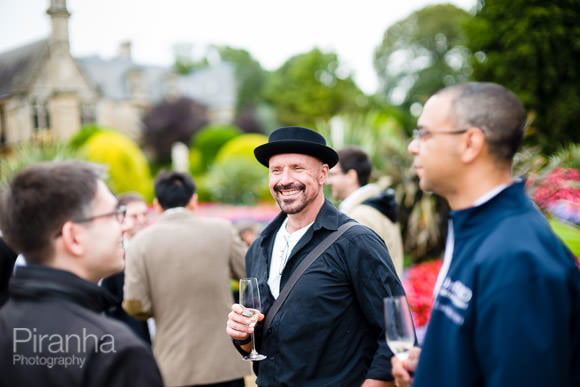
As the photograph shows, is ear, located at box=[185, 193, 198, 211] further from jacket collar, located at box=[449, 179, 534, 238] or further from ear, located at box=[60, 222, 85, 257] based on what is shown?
jacket collar, located at box=[449, 179, 534, 238]

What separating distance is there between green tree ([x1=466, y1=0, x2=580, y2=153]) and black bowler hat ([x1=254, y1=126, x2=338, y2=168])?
15607mm

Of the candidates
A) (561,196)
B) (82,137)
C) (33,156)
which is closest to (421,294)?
(561,196)

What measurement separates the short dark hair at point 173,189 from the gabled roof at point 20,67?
34773 millimetres

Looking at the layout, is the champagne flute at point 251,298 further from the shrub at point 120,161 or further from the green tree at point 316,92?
the green tree at point 316,92

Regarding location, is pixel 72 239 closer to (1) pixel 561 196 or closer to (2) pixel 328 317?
(2) pixel 328 317

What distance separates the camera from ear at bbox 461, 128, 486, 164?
177 centimetres

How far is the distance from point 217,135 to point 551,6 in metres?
23.5

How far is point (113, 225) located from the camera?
1967 mm

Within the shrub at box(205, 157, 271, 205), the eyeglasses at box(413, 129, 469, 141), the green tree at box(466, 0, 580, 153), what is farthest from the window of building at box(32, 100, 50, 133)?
the eyeglasses at box(413, 129, 469, 141)

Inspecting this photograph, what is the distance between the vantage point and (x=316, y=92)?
48.0 m

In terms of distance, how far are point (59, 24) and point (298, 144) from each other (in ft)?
114

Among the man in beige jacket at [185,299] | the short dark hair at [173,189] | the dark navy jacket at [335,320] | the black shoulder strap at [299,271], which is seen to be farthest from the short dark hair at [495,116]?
the short dark hair at [173,189]

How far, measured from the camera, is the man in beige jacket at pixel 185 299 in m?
4.20

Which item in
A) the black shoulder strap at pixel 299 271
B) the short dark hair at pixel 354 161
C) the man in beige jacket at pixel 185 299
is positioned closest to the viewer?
the black shoulder strap at pixel 299 271
